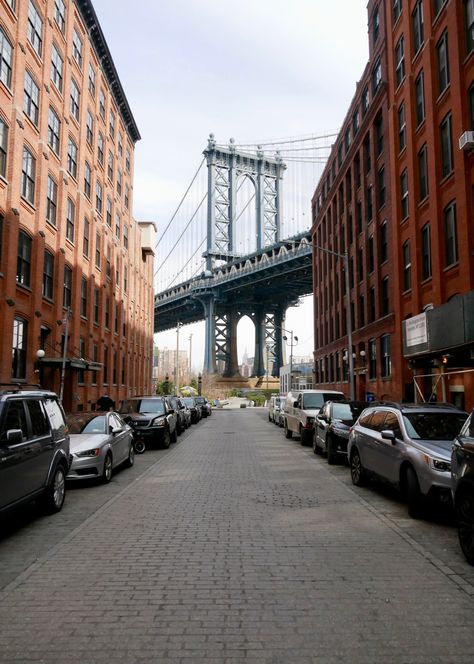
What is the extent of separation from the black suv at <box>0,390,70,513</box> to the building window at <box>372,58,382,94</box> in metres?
29.8

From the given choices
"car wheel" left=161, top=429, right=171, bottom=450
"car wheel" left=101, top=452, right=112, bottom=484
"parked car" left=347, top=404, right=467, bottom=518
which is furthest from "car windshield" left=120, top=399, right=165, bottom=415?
"parked car" left=347, top=404, right=467, bottom=518

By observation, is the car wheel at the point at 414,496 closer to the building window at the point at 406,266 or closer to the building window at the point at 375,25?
the building window at the point at 406,266

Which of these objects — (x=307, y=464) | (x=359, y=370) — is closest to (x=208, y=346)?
(x=359, y=370)

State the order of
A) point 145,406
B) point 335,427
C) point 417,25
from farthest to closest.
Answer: point 417,25, point 145,406, point 335,427

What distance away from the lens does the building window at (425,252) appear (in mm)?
24734

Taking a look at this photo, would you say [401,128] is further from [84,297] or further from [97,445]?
[97,445]

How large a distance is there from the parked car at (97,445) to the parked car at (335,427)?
15.9 ft

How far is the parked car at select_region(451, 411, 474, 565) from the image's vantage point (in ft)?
19.0

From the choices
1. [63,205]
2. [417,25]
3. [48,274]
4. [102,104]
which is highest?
[102,104]

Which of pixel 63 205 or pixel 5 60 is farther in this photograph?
pixel 63 205

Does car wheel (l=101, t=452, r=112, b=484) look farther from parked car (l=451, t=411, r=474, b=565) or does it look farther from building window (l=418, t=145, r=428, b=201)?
building window (l=418, t=145, r=428, b=201)

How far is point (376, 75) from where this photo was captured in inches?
1335

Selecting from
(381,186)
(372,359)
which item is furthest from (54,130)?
(372,359)

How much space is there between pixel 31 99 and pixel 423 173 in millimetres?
16309
